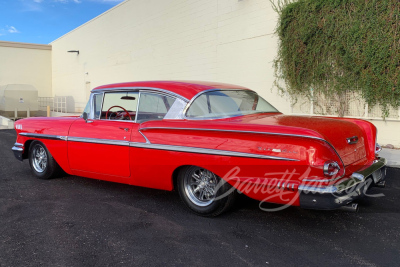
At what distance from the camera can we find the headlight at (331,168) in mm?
2868

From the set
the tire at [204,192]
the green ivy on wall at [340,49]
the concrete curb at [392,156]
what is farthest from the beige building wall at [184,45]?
the tire at [204,192]

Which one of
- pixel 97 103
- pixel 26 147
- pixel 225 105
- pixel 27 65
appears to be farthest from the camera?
pixel 27 65

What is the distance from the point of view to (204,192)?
3.66 m

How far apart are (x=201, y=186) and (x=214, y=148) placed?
1.65 feet

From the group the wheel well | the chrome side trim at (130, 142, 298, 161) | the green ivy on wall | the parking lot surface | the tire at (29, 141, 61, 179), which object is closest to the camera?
the parking lot surface

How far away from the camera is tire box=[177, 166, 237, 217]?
3468 millimetres

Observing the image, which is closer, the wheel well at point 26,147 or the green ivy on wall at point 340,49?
the wheel well at point 26,147

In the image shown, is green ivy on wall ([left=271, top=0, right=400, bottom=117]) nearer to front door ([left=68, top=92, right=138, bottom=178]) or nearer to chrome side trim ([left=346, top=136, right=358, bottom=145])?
chrome side trim ([left=346, top=136, right=358, bottom=145])

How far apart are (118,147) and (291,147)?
2.13 metres

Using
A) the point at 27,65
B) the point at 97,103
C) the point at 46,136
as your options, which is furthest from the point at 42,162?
the point at 27,65

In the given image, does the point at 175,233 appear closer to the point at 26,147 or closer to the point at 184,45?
the point at 26,147

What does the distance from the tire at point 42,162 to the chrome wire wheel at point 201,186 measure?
8.01 ft

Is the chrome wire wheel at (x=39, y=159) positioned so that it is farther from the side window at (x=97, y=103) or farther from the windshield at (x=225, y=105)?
the windshield at (x=225, y=105)

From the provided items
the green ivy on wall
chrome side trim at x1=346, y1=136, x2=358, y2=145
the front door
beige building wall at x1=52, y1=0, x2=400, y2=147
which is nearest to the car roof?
the front door
